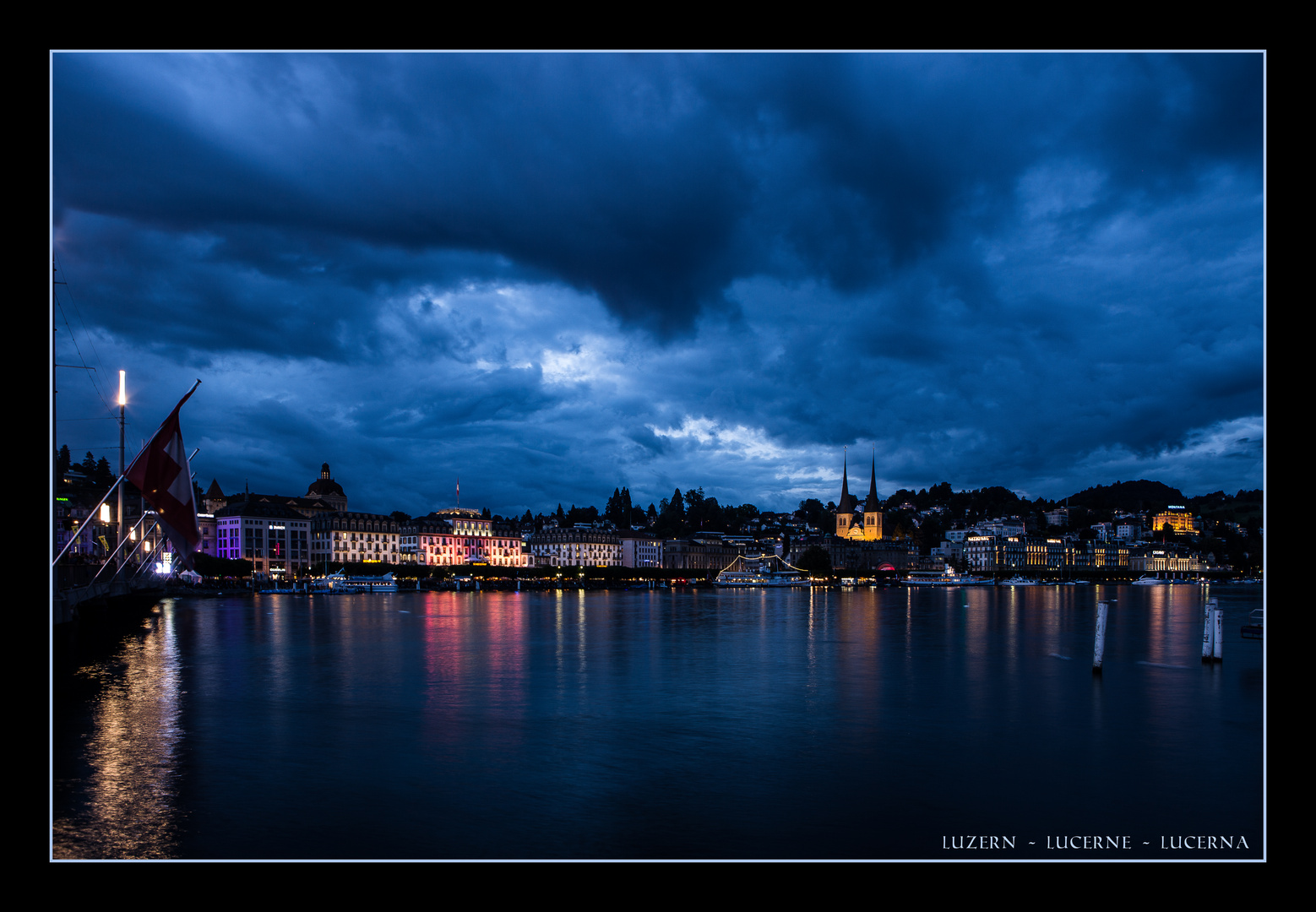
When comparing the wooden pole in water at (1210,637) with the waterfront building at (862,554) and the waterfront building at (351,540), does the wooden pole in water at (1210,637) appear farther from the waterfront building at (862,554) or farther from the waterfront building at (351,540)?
the waterfront building at (862,554)

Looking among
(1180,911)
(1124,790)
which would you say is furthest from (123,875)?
(1124,790)

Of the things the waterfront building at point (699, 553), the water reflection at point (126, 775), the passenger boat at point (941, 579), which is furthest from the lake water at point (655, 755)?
the waterfront building at point (699, 553)

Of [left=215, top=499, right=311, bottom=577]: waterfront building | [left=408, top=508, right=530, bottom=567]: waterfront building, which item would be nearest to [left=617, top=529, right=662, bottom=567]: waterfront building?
[left=408, top=508, right=530, bottom=567]: waterfront building

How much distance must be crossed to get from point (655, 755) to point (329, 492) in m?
162

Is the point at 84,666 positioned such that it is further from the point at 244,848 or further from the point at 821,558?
the point at 821,558

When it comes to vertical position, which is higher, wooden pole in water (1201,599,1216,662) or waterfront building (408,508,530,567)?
wooden pole in water (1201,599,1216,662)

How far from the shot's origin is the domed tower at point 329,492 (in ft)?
537

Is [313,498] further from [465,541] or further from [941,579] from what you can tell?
[941,579]

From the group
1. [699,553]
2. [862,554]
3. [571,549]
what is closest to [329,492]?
[571,549]

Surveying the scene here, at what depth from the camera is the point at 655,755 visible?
16766 millimetres

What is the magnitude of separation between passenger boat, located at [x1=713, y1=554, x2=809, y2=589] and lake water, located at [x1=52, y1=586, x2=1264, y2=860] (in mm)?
114128

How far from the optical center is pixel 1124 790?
14.2 m

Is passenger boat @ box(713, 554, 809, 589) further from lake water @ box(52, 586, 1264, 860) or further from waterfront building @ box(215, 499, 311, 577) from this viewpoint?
lake water @ box(52, 586, 1264, 860)

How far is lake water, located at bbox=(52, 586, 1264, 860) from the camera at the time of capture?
11.8 meters
